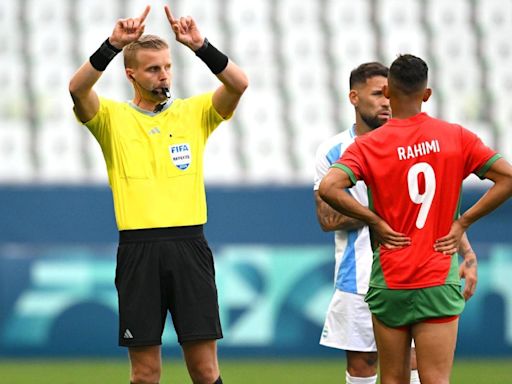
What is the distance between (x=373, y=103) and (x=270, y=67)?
854 centimetres

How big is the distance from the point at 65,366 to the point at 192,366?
526cm

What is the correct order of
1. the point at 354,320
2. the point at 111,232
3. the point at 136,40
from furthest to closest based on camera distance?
the point at 111,232 < the point at 354,320 < the point at 136,40

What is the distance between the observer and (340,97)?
48.7 ft

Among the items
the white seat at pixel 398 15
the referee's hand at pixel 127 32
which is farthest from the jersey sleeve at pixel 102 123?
the white seat at pixel 398 15

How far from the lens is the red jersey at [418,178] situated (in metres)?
5.27

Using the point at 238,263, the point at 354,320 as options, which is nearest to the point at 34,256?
the point at 238,263

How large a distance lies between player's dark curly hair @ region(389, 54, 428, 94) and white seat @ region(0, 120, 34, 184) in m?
9.05

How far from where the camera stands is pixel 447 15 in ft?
51.2

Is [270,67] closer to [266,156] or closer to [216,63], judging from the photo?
[266,156]

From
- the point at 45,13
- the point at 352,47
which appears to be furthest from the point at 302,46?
the point at 45,13

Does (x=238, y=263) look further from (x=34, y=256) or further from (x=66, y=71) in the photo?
(x=66, y=71)

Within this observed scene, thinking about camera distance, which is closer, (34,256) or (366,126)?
(366,126)

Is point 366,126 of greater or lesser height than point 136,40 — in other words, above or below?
below

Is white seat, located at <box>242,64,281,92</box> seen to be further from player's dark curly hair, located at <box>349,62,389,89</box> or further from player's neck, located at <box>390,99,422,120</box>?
player's neck, located at <box>390,99,422,120</box>
